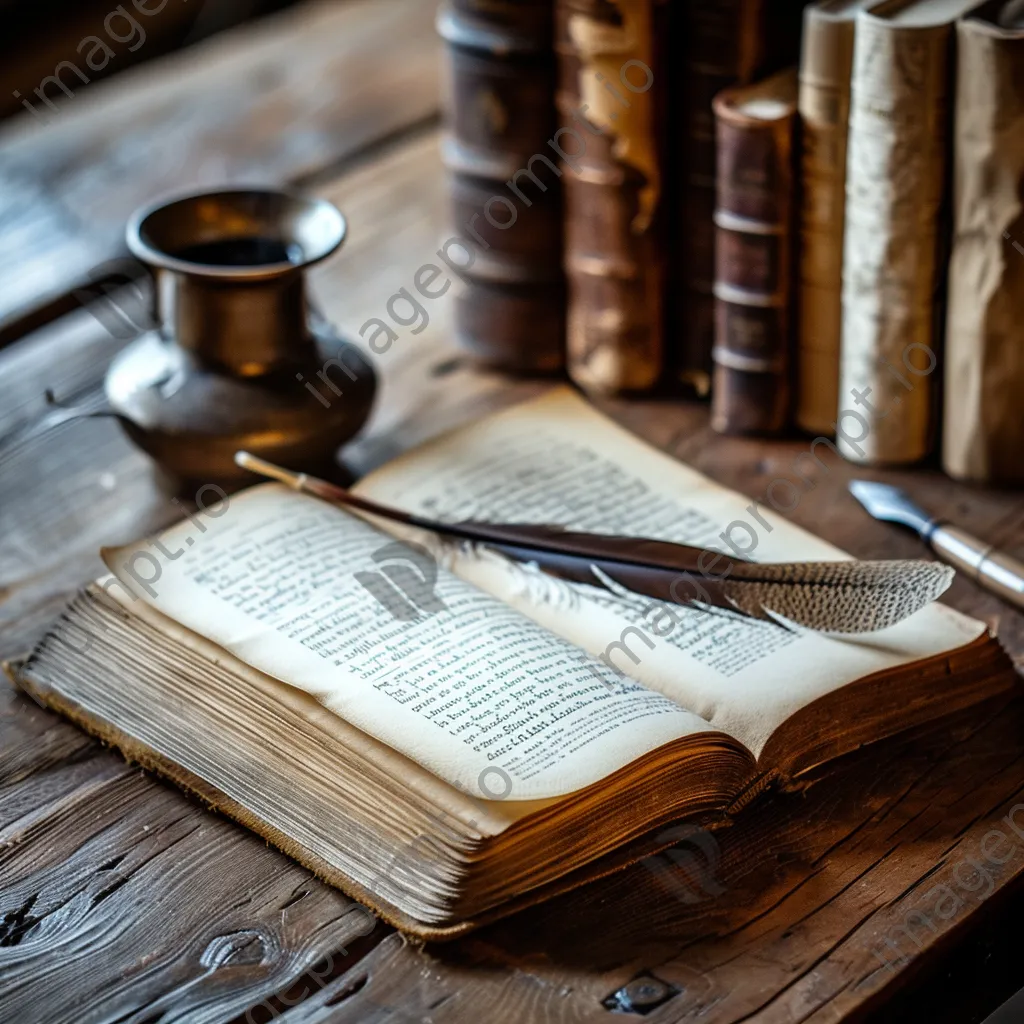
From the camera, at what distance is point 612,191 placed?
1.32m

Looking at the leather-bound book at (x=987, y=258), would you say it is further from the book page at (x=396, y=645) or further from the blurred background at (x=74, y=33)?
the blurred background at (x=74, y=33)

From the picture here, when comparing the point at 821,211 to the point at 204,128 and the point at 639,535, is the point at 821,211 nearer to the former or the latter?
the point at 639,535

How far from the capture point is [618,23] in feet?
4.07

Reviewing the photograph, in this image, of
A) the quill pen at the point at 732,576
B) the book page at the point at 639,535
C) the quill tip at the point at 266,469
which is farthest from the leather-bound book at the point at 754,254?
the quill tip at the point at 266,469

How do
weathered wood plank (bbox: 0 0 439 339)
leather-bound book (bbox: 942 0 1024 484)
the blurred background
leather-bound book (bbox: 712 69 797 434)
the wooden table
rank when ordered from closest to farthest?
the wooden table < leather-bound book (bbox: 942 0 1024 484) < leather-bound book (bbox: 712 69 797 434) < weathered wood plank (bbox: 0 0 439 339) < the blurred background

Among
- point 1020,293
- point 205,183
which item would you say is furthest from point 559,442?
point 205,183

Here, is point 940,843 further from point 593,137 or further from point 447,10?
point 447,10

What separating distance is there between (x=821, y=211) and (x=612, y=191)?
0.19 metres

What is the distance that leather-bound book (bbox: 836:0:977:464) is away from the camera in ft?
3.74

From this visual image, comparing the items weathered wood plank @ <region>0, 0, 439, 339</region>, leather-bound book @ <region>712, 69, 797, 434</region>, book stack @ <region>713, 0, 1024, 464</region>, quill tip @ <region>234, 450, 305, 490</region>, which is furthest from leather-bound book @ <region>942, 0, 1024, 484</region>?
weathered wood plank @ <region>0, 0, 439, 339</region>

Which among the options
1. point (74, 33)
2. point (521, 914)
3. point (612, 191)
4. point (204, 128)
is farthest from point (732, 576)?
point (74, 33)

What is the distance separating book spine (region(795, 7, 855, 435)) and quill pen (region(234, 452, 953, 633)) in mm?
302

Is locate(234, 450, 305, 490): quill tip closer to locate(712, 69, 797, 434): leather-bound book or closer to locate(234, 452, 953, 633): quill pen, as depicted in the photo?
locate(234, 452, 953, 633): quill pen

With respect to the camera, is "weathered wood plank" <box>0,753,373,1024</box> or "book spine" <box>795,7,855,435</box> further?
"book spine" <box>795,7,855,435</box>
